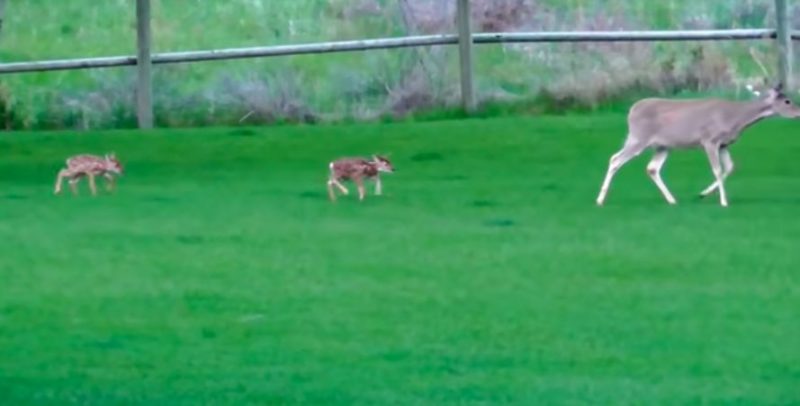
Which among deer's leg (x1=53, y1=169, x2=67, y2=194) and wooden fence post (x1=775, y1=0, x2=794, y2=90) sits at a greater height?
wooden fence post (x1=775, y1=0, x2=794, y2=90)

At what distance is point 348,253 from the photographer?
14.7 metres

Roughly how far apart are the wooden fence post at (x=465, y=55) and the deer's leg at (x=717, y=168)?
6.71 metres

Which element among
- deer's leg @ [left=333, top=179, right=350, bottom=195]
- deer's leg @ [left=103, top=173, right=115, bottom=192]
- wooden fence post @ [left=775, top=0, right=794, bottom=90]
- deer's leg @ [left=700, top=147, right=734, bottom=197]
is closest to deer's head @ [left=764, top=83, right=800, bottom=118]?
deer's leg @ [left=700, top=147, right=734, bottom=197]

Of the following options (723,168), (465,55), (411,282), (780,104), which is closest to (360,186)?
(723,168)

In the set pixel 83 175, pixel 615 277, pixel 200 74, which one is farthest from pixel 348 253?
pixel 200 74

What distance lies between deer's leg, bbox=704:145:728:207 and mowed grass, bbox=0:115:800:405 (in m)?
0.13

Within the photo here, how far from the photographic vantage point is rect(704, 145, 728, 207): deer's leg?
56.0 ft

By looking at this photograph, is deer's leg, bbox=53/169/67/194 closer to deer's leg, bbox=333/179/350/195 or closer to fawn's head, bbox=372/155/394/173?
deer's leg, bbox=333/179/350/195

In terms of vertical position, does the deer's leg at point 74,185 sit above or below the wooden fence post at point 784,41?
below

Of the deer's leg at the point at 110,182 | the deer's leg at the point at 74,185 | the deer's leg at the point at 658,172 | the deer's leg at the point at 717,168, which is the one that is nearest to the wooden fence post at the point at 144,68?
the deer's leg at the point at 110,182

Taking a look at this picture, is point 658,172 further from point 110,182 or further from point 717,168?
point 110,182

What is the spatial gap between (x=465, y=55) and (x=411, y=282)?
11.2 meters

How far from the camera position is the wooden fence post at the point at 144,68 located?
2436 cm

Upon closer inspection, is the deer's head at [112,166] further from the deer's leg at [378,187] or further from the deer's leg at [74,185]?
the deer's leg at [378,187]
